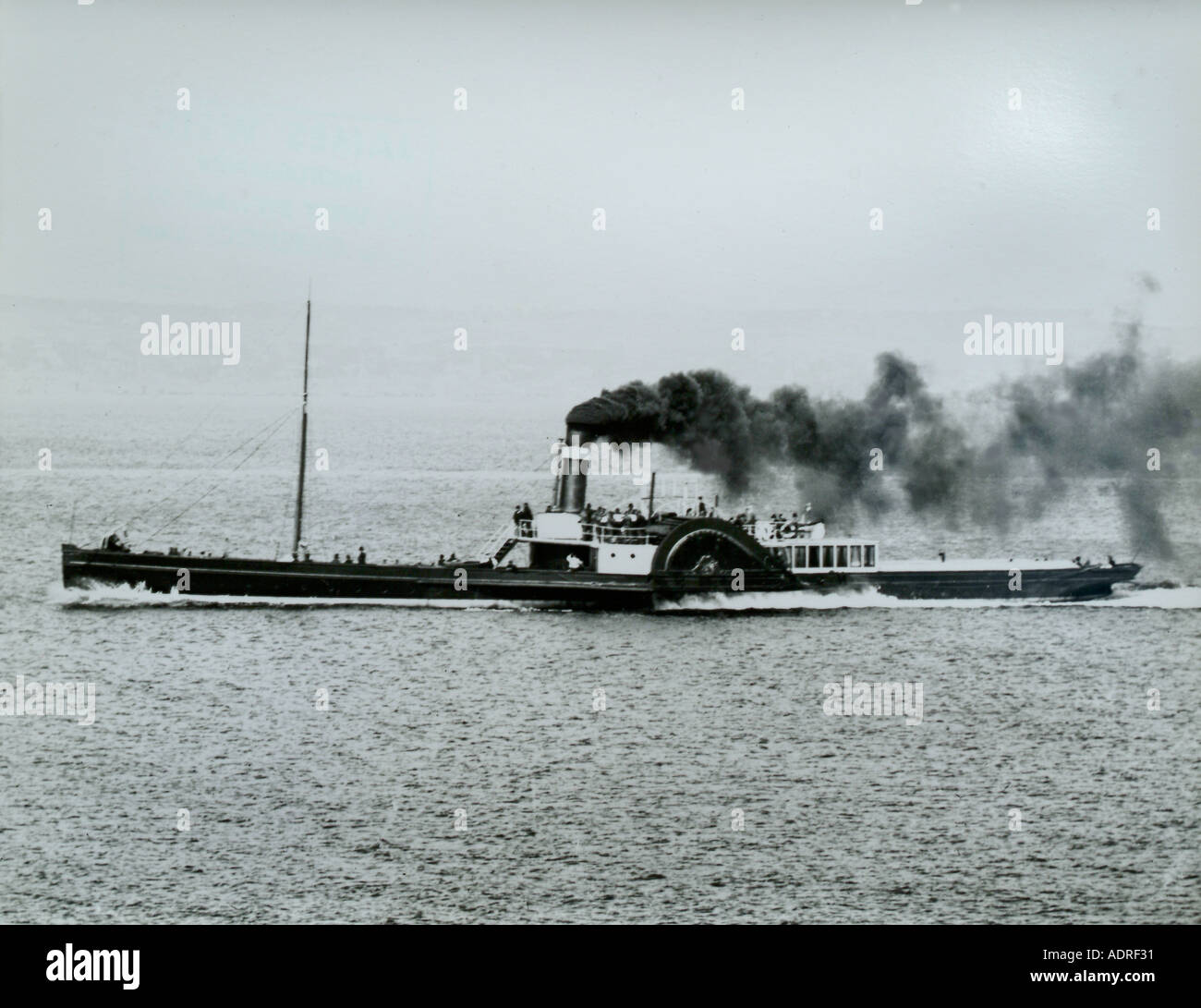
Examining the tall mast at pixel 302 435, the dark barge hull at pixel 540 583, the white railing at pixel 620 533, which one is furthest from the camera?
the white railing at pixel 620 533

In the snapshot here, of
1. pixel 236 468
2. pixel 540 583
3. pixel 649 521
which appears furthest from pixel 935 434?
pixel 236 468

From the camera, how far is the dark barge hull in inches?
798

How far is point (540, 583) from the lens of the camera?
2095 centimetres

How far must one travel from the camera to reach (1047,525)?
20.2m

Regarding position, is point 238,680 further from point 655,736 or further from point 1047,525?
point 1047,525

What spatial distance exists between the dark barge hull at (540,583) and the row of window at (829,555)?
0.57 ft

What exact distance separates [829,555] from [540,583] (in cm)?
386

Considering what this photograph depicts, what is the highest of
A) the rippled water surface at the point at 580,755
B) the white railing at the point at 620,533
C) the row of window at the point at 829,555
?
the white railing at the point at 620,533

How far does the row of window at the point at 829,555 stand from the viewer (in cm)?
2078

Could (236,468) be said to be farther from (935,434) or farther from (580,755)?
(935,434)

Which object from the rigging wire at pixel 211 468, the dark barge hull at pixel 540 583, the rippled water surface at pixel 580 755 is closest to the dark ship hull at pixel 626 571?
the dark barge hull at pixel 540 583

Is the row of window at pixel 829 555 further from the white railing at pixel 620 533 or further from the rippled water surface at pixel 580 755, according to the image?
the white railing at pixel 620 533

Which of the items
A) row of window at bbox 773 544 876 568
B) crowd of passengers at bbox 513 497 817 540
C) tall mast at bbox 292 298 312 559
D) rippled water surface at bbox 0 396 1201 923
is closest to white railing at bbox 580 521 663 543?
crowd of passengers at bbox 513 497 817 540
